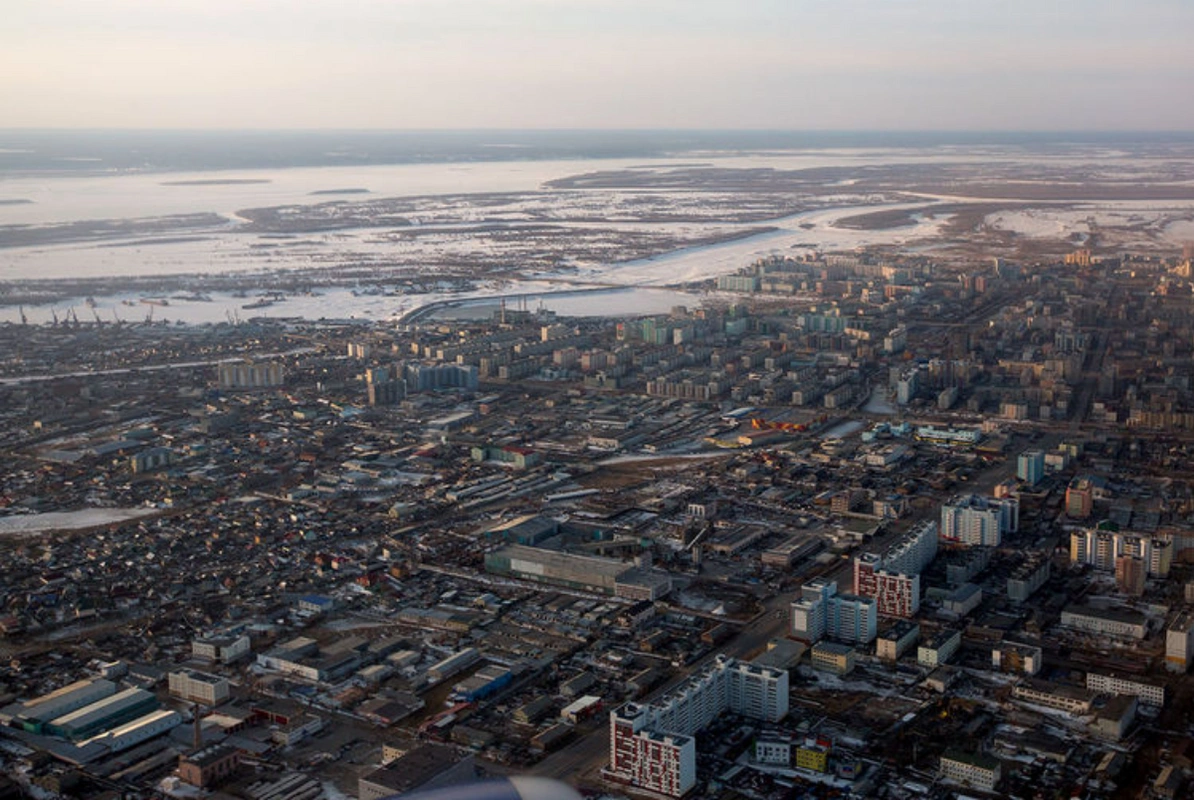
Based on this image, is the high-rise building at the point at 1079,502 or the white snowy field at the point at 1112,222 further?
the white snowy field at the point at 1112,222

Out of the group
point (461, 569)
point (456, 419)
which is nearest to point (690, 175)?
point (456, 419)

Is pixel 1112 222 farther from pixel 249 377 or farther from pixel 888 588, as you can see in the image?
pixel 888 588

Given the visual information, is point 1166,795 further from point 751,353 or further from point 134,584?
point 751,353

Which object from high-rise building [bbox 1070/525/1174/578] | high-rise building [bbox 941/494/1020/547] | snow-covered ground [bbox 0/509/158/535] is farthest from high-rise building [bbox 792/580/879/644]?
snow-covered ground [bbox 0/509/158/535]

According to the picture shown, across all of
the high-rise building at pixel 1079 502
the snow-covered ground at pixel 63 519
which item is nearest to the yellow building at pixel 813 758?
the high-rise building at pixel 1079 502

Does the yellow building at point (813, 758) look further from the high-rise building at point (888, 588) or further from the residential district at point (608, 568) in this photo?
the high-rise building at point (888, 588)

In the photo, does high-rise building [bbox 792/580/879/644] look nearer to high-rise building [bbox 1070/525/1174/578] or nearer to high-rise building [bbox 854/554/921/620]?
high-rise building [bbox 854/554/921/620]
